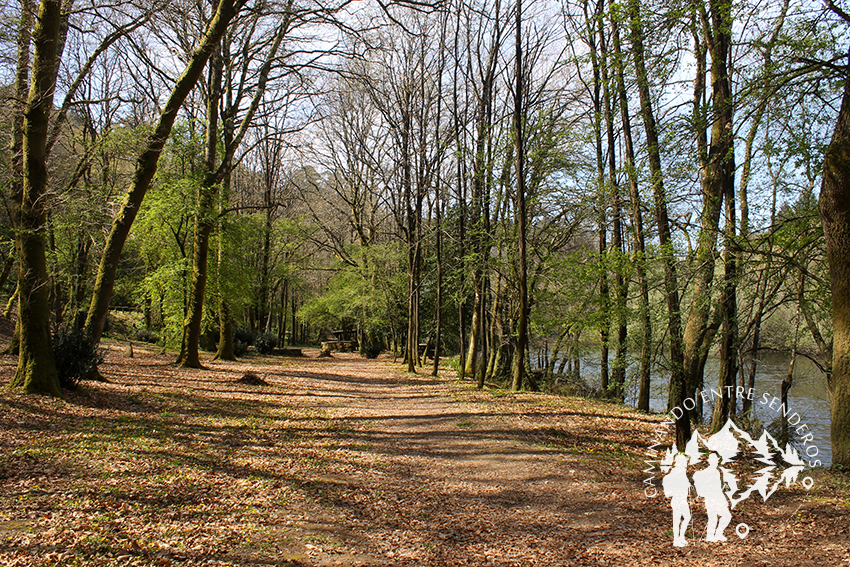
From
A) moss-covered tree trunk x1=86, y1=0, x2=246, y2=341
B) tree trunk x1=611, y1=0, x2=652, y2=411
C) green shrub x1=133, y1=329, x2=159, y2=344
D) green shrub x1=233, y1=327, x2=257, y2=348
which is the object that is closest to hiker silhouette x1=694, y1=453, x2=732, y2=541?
tree trunk x1=611, y1=0, x2=652, y2=411

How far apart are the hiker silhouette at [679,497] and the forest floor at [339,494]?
87 mm

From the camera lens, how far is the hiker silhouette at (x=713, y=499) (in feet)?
12.6

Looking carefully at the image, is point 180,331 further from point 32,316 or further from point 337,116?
point 337,116

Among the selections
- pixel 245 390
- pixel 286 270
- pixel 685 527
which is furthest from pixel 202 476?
pixel 286 270

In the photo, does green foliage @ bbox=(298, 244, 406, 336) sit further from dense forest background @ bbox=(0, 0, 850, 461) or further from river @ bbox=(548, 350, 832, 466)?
river @ bbox=(548, 350, 832, 466)

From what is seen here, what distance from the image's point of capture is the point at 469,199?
16.8 meters

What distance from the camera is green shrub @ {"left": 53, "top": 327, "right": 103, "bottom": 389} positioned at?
7.38 meters

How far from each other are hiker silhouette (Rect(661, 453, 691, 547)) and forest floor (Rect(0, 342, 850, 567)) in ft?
0.29

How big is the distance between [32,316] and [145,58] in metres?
9.61

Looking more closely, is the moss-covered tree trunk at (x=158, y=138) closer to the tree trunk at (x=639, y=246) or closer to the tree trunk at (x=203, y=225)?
the tree trunk at (x=203, y=225)

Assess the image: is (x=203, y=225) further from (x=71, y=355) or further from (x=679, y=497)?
(x=679, y=497)

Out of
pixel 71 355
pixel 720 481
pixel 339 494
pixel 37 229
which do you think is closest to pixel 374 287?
pixel 71 355

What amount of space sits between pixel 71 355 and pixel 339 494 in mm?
5321

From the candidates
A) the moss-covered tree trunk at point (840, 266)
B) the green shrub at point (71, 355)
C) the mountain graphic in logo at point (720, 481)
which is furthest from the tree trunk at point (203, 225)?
the moss-covered tree trunk at point (840, 266)
